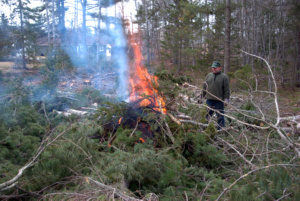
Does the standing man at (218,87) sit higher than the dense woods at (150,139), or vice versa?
the standing man at (218,87)

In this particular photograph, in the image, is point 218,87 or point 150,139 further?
point 218,87

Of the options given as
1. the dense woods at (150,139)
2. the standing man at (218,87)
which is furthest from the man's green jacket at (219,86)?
the dense woods at (150,139)

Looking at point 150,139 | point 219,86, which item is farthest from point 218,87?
point 150,139

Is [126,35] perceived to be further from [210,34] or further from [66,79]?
[210,34]

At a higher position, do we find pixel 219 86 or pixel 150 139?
pixel 219 86

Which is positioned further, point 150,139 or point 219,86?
point 219,86

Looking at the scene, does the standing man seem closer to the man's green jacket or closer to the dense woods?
the man's green jacket

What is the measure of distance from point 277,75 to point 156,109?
1078cm

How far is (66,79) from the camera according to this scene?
12906mm

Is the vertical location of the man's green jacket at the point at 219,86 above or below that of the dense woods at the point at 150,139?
above

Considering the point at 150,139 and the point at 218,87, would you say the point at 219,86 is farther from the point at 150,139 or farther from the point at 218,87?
the point at 150,139

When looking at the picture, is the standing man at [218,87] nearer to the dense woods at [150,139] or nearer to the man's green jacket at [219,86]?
the man's green jacket at [219,86]

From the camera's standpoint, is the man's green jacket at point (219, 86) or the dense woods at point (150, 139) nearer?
the dense woods at point (150, 139)

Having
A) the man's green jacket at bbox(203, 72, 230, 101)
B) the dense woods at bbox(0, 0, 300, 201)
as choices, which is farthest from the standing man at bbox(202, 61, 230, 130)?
the dense woods at bbox(0, 0, 300, 201)
